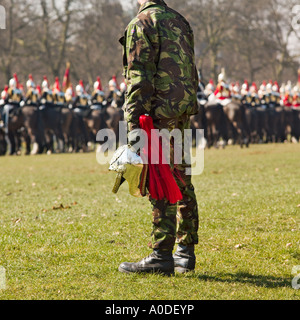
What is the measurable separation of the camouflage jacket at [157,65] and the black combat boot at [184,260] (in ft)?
3.42

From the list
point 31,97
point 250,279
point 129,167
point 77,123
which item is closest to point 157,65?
point 129,167

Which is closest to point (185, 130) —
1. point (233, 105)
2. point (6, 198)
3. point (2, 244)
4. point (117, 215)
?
point (2, 244)

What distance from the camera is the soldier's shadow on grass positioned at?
14.0 ft

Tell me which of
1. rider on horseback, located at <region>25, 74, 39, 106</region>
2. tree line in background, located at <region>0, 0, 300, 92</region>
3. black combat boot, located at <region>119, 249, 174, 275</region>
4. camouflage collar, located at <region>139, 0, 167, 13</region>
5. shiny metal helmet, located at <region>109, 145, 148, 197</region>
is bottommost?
black combat boot, located at <region>119, 249, 174, 275</region>

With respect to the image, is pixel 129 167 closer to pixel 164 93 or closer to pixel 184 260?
pixel 164 93

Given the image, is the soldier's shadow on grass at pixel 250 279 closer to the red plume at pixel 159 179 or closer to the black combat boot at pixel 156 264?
the black combat boot at pixel 156 264

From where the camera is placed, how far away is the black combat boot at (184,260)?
4.60 m

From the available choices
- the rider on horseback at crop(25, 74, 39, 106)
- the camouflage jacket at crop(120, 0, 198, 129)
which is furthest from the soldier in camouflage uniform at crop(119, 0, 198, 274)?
the rider on horseback at crop(25, 74, 39, 106)

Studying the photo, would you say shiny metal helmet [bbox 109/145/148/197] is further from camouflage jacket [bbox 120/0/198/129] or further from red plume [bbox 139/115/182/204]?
camouflage jacket [bbox 120/0/198/129]

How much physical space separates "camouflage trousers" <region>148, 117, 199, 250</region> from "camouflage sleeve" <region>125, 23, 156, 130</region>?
0.79 ft

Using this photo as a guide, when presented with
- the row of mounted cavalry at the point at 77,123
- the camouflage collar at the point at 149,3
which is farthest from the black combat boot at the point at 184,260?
the row of mounted cavalry at the point at 77,123

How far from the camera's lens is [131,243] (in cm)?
564

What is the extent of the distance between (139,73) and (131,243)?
6.66ft
